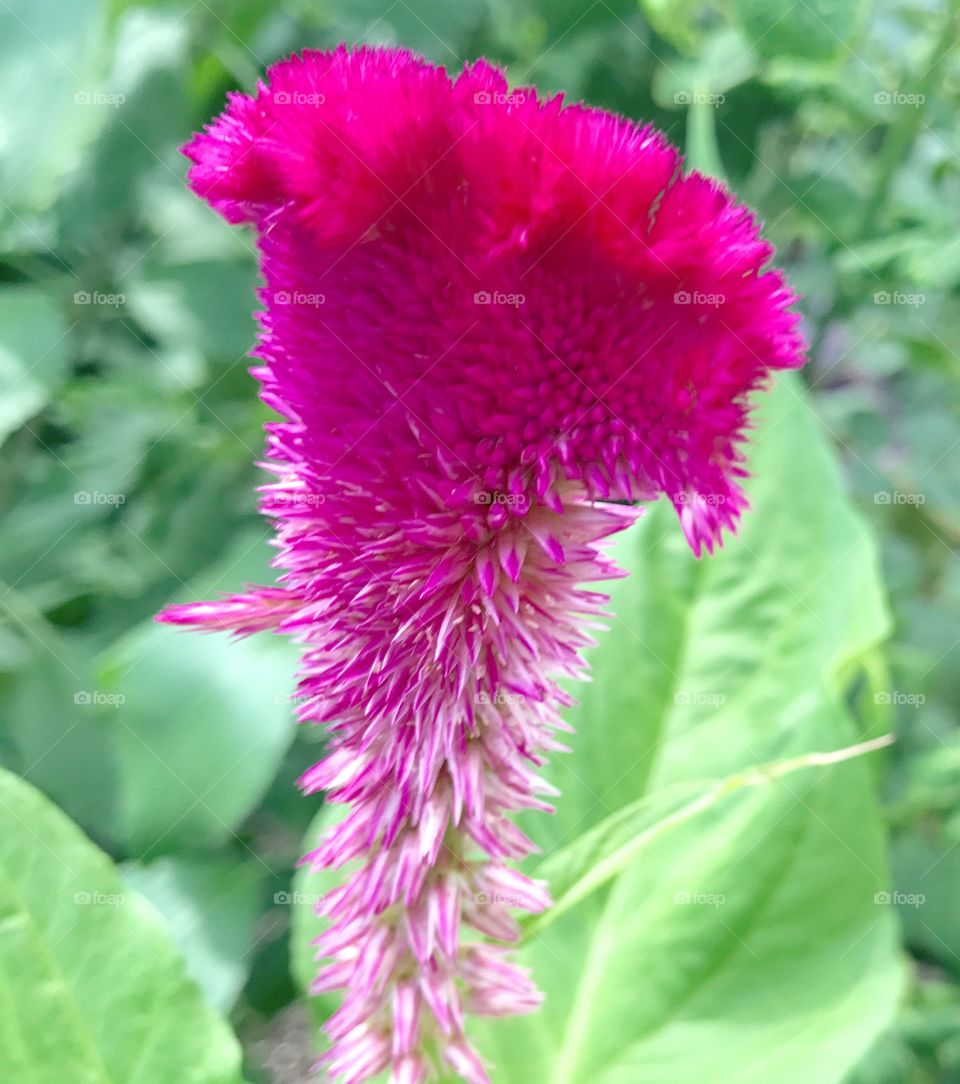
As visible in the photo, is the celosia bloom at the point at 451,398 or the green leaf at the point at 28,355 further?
the green leaf at the point at 28,355

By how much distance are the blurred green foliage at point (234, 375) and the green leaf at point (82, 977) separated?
0.57 feet

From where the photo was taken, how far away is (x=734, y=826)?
1.97ft

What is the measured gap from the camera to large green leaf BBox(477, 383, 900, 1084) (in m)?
0.56

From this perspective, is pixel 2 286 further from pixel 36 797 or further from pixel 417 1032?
pixel 417 1032

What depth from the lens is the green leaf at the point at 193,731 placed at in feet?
2.07

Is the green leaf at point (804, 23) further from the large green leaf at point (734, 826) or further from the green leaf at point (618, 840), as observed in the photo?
the green leaf at point (618, 840)

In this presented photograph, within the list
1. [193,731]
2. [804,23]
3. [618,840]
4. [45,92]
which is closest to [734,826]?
[618,840]

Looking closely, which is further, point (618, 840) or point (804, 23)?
point (804, 23)

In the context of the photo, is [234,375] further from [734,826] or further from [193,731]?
[734,826]

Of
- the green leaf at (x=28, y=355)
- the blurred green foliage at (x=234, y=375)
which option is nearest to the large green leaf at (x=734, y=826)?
the blurred green foliage at (x=234, y=375)

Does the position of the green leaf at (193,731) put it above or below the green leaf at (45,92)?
below

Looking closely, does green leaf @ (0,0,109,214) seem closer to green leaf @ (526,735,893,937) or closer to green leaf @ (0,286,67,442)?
green leaf @ (0,286,67,442)

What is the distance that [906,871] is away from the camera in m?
0.82

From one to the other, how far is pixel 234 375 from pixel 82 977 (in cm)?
51
